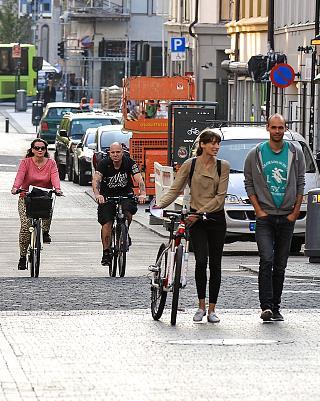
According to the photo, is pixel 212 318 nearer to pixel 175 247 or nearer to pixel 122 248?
pixel 175 247

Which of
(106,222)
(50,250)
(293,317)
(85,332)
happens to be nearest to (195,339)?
(85,332)

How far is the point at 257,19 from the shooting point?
172 ft

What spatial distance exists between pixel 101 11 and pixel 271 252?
84.8 metres

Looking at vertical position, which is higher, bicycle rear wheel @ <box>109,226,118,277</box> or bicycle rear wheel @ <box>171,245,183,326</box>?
bicycle rear wheel @ <box>171,245,183,326</box>

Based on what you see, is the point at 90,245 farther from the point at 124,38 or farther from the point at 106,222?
the point at 124,38

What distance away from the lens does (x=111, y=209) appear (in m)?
20.2

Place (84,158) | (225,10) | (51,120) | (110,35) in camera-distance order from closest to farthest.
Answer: (84,158) < (51,120) < (225,10) < (110,35)

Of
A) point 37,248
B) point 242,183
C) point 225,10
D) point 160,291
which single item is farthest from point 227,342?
point 225,10

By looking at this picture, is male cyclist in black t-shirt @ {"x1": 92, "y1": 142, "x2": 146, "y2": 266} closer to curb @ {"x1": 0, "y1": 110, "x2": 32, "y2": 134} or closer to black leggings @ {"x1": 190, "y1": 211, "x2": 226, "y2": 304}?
black leggings @ {"x1": 190, "y1": 211, "x2": 226, "y2": 304}

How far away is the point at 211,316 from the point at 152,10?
86.6 meters

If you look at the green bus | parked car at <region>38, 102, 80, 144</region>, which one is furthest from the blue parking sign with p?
the green bus

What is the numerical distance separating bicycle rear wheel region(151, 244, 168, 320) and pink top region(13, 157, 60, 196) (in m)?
6.18

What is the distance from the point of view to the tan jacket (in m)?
14.3

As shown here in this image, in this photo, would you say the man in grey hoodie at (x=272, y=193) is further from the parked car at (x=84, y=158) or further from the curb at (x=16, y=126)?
the curb at (x=16, y=126)
